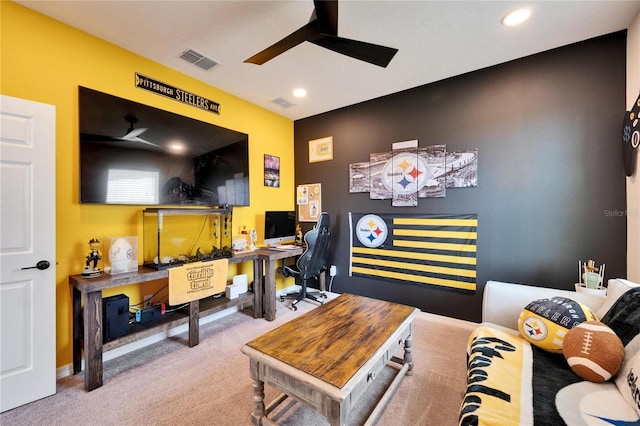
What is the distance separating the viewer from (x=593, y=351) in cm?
127

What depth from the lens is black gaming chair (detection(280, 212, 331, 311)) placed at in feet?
11.0

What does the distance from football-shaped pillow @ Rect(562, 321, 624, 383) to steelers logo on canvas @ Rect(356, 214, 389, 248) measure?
2123 mm

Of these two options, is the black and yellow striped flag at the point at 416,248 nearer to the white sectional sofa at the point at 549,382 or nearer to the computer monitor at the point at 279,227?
the computer monitor at the point at 279,227

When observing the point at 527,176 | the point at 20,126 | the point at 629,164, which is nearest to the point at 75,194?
the point at 20,126

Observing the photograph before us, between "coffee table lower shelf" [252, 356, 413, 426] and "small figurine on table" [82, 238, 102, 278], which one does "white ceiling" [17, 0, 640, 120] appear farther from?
"coffee table lower shelf" [252, 356, 413, 426]

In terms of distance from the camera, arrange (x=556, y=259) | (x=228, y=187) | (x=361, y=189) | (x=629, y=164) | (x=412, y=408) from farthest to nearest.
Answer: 1. (x=361, y=189)
2. (x=228, y=187)
3. (x=556, y=259)
4. (x=629, y=164)
5. (x=412, y=408)

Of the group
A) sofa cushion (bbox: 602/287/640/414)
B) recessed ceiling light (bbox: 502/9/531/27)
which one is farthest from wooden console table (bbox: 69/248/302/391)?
recessed ceiling light (bbox: 502/9/531/27)

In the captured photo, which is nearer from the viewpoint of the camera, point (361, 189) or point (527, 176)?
point (527, 176)

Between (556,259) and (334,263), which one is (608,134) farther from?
(334,263)

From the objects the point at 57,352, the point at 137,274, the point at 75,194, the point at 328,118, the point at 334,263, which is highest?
the point at 328,118

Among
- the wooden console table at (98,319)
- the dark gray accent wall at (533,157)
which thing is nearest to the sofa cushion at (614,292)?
the dark gray accent wall at (533,157)

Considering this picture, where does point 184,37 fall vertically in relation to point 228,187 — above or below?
above

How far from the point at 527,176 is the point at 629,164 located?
650 mm

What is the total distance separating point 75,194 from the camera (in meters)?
2.12
